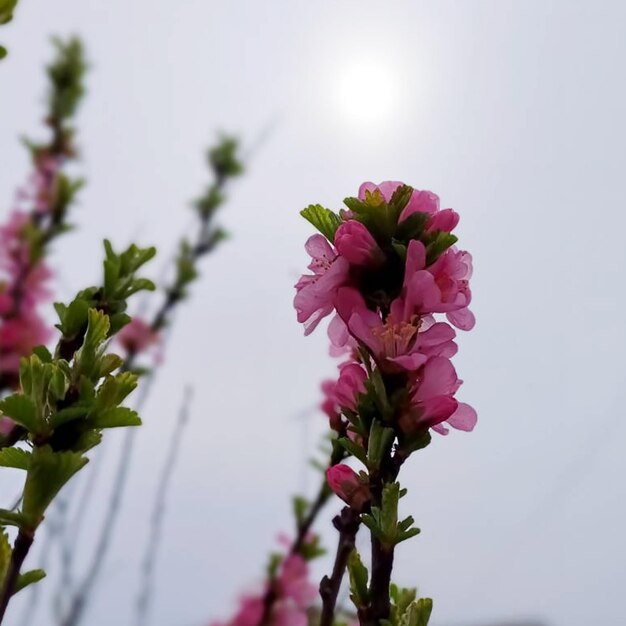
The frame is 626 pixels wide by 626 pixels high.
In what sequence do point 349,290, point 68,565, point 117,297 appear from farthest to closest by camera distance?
1. point 68,565
2. point 117,297
3. point 349,290

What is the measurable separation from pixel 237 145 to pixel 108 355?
9.24 feet

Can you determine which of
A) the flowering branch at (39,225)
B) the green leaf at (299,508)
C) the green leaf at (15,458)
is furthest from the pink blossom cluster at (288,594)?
the green leaf at (15,458)

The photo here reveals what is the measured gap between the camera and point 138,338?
8.26ft

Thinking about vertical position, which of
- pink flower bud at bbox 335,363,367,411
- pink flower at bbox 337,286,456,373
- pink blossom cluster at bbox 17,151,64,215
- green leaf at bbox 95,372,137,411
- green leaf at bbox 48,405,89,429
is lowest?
green leaf at bbox 48,405,89,429

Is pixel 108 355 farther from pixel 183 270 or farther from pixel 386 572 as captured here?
pixel 183 270

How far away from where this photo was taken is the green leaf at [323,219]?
0.83 meters

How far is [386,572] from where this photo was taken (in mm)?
662

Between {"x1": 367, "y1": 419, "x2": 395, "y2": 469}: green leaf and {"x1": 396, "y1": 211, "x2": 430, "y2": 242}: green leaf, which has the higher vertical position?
{"x1": 396, "y1": 211, "x2": 430, "y2": 242}: green leaf

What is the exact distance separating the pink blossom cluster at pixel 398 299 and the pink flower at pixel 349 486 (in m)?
0.07

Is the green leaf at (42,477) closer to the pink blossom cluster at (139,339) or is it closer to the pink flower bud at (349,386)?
the pink flower bud at (349,386)

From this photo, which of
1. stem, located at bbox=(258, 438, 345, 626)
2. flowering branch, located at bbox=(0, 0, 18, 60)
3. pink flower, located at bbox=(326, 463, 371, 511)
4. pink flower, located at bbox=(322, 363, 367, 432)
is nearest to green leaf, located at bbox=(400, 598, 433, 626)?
pink flower, located at bbox=(326, 463, 371, 511)

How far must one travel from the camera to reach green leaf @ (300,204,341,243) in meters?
0.83

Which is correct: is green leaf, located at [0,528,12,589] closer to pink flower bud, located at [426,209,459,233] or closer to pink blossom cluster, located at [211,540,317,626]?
pink flower bud, located at [426,209,459,233]

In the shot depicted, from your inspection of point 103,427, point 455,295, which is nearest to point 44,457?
point 103,427
